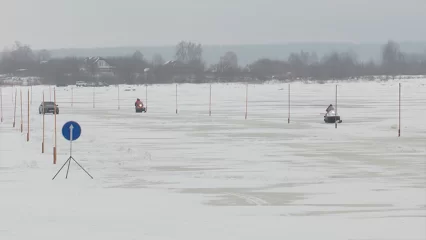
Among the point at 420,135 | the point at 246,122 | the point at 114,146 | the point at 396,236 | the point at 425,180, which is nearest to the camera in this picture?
the point at 396,236

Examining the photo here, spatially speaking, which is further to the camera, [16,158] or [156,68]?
[156,68]

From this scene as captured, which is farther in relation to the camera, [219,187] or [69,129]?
[69,129]

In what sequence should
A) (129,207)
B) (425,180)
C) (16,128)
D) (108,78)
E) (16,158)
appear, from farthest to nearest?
(108,78), (16,128), (16,158), (425,180), (129,207)

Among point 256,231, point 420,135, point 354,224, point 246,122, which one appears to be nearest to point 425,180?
point 354,224

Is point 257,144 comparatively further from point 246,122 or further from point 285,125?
point 246,122

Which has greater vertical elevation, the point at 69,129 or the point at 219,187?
the point at 69,129

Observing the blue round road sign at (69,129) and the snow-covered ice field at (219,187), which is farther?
the blue round road sign at (69,129)

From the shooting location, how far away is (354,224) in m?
14.7

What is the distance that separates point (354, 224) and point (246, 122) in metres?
37.8

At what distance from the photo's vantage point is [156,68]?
192500 mm

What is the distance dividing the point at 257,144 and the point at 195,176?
12070 mm

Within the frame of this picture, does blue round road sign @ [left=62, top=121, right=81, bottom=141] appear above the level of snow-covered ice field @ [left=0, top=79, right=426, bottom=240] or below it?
above

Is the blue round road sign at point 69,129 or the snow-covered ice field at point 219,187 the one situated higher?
the blue round road sign at point 69,129

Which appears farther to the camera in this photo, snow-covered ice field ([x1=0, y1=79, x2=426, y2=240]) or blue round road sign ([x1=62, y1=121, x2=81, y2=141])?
blue round road sign ([x1=62, y1=121, x2=81, y2=141])
